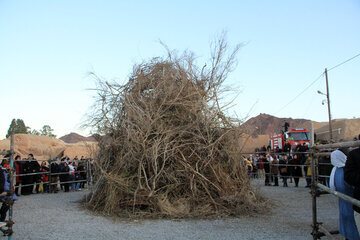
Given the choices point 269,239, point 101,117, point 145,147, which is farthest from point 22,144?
point 269,239

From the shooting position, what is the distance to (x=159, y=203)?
757cm

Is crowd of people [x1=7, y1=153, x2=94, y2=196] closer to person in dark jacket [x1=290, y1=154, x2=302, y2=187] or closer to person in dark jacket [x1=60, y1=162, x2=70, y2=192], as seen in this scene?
person in dark jacket [x1=60, y1=162, x2=70, y2=192]

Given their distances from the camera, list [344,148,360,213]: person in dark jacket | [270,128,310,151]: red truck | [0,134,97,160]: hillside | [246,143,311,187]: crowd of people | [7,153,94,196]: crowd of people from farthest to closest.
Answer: [0,134,97,160]: hillside → [270,128,310,151]: red truck → [246,143,311,187]: crowd of people → [7,153,94,196]: crowd of people → [344,148,360,213]: person in dark jacket

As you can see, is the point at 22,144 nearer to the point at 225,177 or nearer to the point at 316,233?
the point at 225,177

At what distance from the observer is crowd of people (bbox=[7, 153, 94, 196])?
13.4 m

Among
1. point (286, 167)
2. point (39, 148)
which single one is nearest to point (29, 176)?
point (286, 167)

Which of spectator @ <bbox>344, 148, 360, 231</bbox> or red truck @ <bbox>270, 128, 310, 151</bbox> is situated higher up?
red truck @ <bbox>270, 128, 310, 151</bbox>

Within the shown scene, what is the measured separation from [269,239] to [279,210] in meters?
3.14

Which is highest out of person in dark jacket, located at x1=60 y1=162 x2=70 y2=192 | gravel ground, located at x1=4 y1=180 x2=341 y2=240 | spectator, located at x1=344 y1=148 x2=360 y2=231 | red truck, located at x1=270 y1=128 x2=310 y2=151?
red truck, located at x1=270 y1=128 x2=310 y2=151

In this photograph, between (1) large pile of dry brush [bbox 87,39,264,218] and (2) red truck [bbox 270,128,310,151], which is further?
(2) red truck [bbox 270,128,310,151]

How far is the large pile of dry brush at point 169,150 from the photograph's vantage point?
25.5 feet

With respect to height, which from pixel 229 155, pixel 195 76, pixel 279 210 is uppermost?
pixel 195 76

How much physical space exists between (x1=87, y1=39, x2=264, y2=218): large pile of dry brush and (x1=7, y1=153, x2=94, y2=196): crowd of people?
4.67 metres

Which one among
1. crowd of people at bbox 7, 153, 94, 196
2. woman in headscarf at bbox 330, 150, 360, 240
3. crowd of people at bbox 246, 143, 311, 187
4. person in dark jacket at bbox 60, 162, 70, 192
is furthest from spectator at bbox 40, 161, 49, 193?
woman in headscarf at bbox 330, 150, 360, 240
